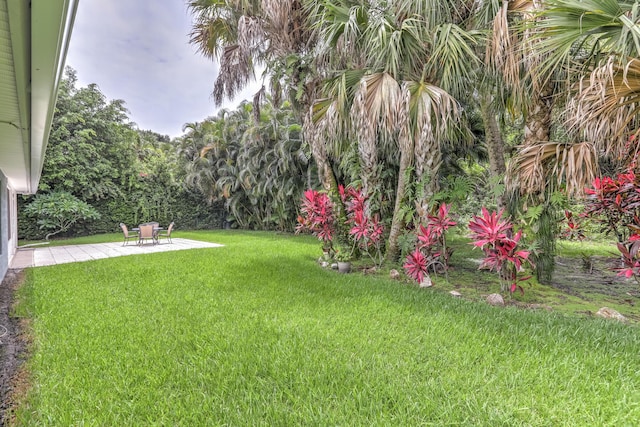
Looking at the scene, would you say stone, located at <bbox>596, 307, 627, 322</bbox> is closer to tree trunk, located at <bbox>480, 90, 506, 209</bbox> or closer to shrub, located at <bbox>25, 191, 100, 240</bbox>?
tree trunk, located at <bbox>480, 90, 506, 209</bbox>

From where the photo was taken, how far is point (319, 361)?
8.20 ft

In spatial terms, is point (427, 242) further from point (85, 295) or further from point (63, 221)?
point (63, 221)

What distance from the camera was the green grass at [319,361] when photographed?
6.23ft

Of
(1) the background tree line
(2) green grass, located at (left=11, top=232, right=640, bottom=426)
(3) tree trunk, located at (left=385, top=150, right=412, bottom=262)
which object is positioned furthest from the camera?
(1) the background tree line

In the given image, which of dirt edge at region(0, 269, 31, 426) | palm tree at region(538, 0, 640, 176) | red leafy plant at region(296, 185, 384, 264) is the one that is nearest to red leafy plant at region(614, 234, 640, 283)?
palm tree at region(538, 0, 640, 176)

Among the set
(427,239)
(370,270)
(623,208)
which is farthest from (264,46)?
(623,208)

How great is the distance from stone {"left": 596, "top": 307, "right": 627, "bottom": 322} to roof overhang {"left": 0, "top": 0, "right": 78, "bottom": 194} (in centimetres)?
547

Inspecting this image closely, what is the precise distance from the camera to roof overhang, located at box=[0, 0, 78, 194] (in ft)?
4.06

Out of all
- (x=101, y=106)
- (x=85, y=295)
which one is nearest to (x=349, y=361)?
(x=85, y=295)

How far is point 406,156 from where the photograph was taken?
589 cm

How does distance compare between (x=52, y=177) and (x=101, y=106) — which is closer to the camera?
(x=52, y=177)

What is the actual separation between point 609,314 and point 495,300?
3.89 feet

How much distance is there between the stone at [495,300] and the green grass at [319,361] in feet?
0.96

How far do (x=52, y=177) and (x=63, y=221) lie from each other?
194 centimetres
